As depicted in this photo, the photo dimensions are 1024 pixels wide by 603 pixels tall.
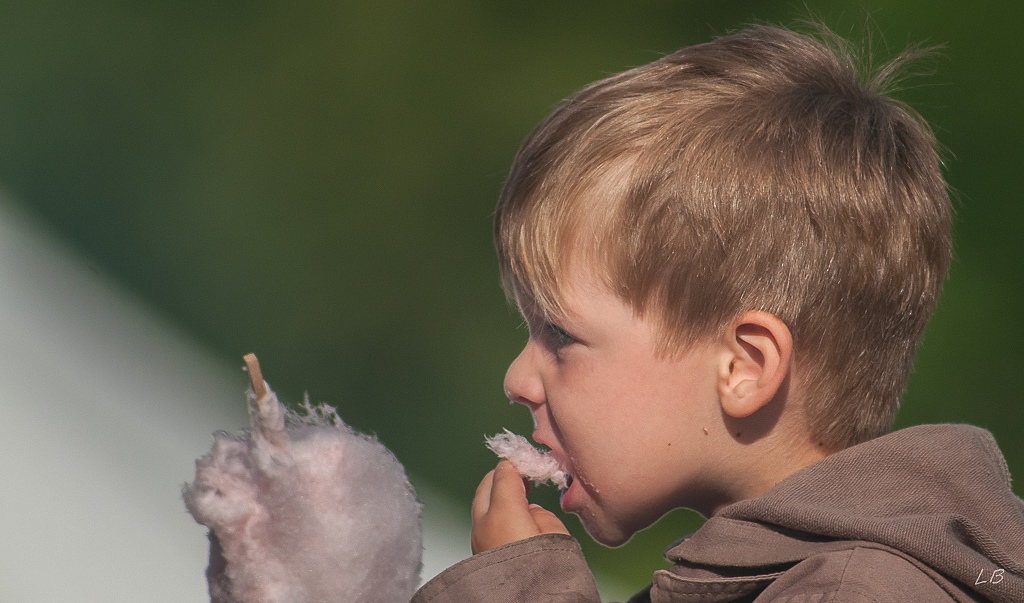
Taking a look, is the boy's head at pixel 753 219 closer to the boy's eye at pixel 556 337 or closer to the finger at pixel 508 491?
the boy's eye at pixel 556 337

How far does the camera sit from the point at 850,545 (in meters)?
0.72

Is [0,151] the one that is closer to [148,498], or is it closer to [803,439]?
[148,498]

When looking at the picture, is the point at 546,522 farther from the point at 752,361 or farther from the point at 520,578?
the point at 752,361

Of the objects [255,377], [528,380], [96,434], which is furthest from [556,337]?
[96,434]

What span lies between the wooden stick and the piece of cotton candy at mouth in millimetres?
250

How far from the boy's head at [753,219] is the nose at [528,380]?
6 cm

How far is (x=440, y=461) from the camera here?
6.42 feet

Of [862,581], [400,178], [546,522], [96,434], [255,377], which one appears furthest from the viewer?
[400,178]

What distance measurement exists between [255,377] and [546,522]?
0.31 m

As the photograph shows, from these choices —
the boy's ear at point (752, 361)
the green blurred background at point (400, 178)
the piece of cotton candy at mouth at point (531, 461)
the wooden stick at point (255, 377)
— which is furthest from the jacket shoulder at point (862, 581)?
the green blurred background at point (400, 178)

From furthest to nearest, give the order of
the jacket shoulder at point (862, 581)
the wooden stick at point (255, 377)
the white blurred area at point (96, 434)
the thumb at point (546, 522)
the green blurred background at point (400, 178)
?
the green blurred background at point (400, 178) → the white blurred area at point (96, 434) → the thumb at point (546, 522) → the wooden stick at point (255, 377) → the jacket shoulder at point (862, 581)

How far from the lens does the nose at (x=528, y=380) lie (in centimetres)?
95

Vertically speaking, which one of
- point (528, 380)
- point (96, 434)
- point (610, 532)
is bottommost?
point (96, 434)

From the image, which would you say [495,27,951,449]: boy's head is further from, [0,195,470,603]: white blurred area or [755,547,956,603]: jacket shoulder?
[0,195,470,603]: white blurred area
